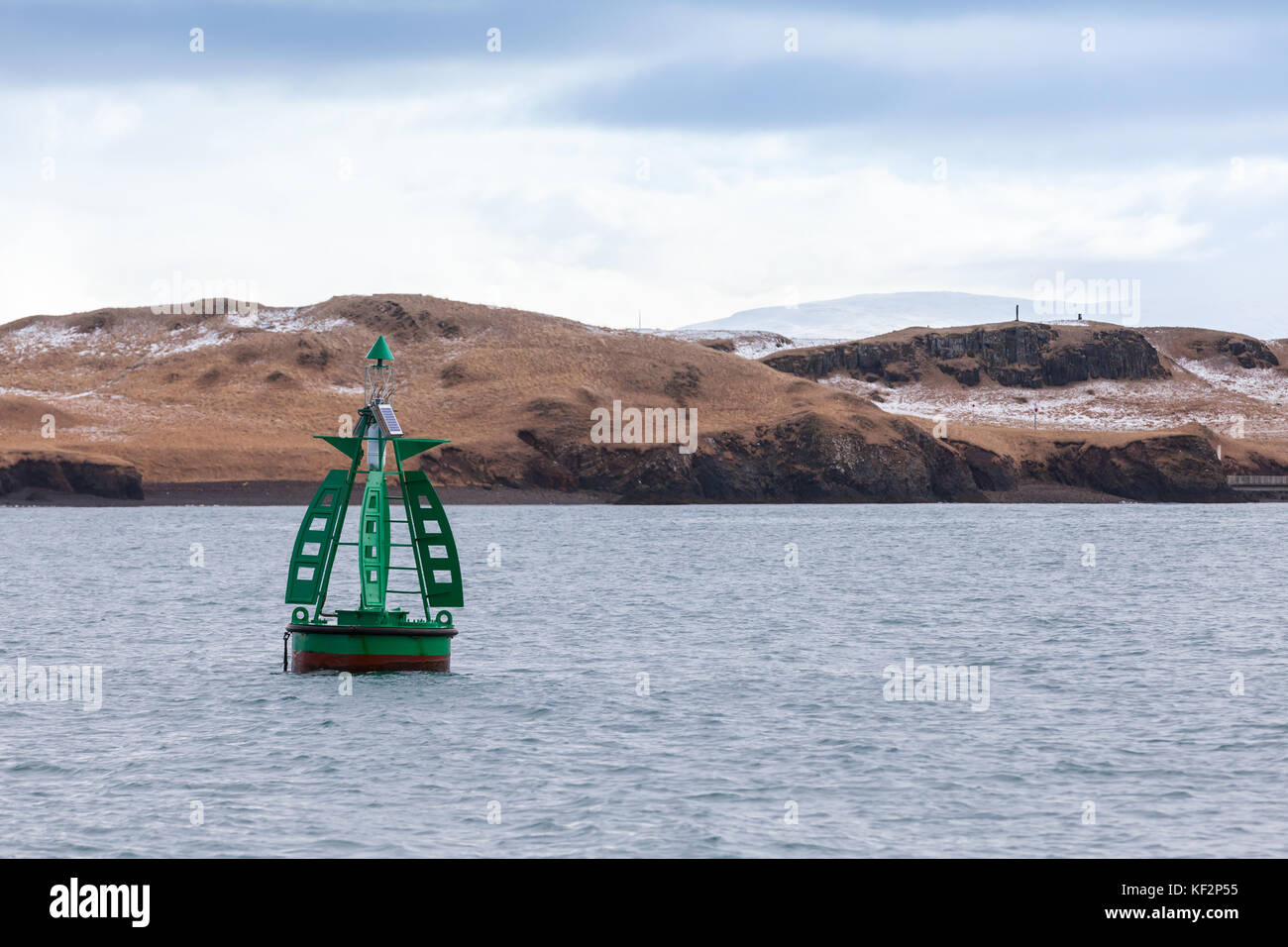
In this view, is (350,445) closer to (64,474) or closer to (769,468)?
(64,474)

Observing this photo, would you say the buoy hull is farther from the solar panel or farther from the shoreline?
the shoreline

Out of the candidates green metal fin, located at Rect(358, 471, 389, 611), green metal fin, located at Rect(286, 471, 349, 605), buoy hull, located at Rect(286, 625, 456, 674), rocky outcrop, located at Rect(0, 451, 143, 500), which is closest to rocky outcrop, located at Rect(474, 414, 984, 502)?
rocky outcrop, located at Rect(0, 451, 143, 500)

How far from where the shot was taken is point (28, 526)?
125062 mm

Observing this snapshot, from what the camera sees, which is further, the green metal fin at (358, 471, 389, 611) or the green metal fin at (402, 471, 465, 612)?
the green metal fin at (402, 471, 465, 612)

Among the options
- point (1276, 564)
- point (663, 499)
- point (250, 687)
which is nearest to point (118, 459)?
point (663, 499)

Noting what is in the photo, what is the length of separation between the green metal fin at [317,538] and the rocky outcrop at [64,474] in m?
143

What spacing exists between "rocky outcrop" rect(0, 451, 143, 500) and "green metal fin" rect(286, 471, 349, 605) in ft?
471

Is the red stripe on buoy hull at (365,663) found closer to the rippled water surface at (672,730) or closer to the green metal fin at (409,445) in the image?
the rippled water surface at (672,730)

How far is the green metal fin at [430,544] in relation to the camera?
33.8 metres

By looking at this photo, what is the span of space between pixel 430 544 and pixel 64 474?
474ft

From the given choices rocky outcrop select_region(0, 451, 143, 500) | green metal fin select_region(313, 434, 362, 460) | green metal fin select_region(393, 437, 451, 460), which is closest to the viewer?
green metal fin select_region(393, 437, 451, 460)

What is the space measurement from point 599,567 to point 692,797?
5497 cm

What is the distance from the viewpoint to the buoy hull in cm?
3247
